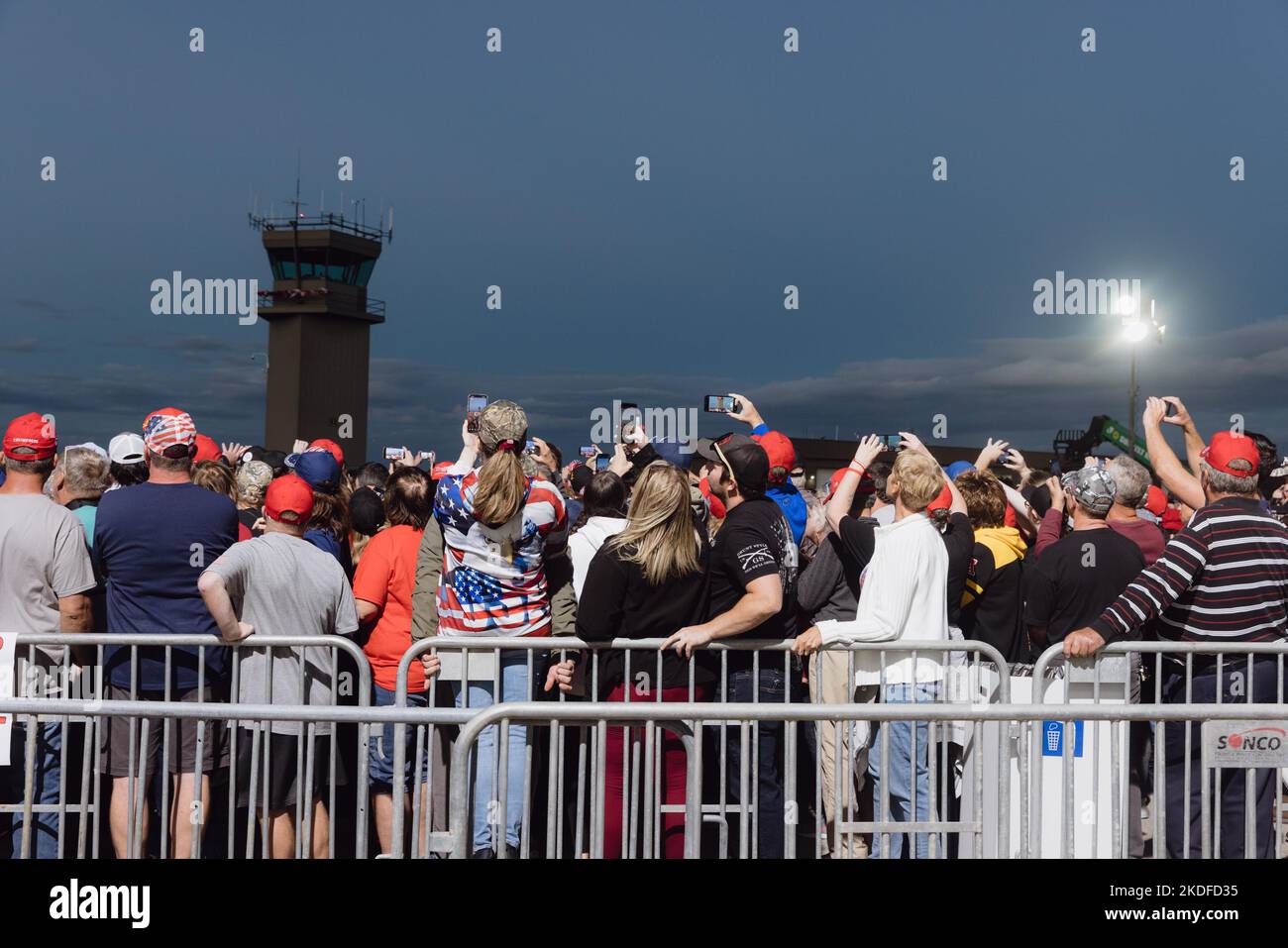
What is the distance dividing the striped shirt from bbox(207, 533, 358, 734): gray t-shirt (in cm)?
331

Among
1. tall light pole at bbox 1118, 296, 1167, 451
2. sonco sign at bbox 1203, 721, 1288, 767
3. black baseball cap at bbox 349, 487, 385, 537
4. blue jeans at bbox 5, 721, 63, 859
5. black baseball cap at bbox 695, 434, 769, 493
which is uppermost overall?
tall light pole at bbox 1118, 296, 1167, 451

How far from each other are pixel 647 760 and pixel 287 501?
2077 millimetres

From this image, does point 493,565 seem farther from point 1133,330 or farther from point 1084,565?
point 1133,330

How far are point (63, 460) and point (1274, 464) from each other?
757cm

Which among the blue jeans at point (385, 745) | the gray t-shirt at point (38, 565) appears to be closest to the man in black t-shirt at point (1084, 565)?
the blue jeans at point (385, 745)

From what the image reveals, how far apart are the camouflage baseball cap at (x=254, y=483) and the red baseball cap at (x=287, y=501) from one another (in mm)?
1382

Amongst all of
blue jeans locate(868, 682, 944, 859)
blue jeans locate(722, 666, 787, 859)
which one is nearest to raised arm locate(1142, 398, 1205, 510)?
blue jeans locate(868, 682, 944, 859)

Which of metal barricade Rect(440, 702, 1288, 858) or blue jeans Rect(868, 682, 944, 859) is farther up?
metal barricade Rect(440, 702, 1288, 858)

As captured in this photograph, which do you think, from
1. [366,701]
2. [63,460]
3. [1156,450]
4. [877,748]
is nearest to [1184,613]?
[1156,450]

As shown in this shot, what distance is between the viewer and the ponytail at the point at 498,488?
4969 mm

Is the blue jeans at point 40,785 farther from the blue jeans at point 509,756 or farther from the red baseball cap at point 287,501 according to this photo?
the blue jeans at point 509,756

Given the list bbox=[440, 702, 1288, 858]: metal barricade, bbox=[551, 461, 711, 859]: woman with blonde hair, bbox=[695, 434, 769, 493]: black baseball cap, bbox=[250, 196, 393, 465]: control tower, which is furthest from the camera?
bbox=[250, 196, 393, 465]: control tower

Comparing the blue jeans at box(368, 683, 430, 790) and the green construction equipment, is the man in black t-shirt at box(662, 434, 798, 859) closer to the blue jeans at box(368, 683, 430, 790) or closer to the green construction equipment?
the blue jeans at box(368, 683, 430, 790)

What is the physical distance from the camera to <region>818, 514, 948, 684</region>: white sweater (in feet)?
16.7
